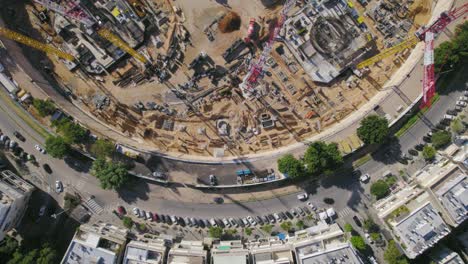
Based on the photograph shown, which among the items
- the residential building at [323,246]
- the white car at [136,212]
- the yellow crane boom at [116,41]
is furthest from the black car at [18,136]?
the residential building at [323,246]

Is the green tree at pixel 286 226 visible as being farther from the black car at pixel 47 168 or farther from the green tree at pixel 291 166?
the black car at pixel 47 168

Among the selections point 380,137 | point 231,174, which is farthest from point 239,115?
point 380,137

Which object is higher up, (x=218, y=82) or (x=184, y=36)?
(x=184, y=36)

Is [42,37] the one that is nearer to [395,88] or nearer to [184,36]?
[184,36]

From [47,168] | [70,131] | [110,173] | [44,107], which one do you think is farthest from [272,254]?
[44,107]

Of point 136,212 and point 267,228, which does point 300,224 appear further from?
point 136,212

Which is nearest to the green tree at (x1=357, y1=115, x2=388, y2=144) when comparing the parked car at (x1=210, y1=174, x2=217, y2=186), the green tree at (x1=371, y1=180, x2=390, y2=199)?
the green tree at (x1=371, y1=180, x2=390, y2=199)
